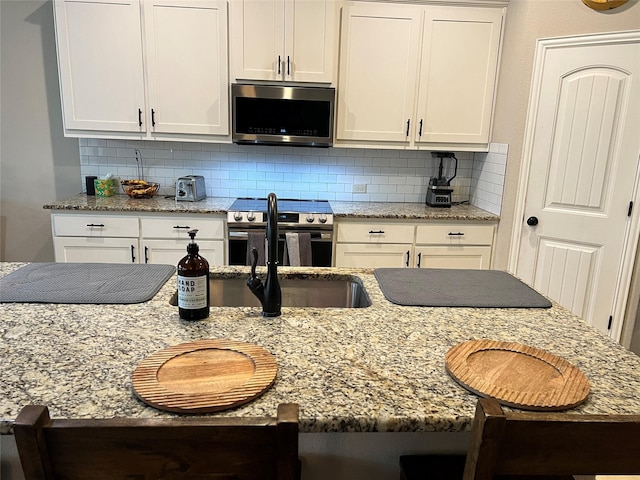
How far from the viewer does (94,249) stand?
3.20 m

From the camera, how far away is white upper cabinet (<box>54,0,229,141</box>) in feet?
10.1

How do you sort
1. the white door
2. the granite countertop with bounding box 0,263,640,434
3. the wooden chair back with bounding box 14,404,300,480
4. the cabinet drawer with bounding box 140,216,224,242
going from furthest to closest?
the cabinet drawer with bounding box 140,216,224,242 → the white door → the granite countertop with bounding box 0,263,640,434 → the wooden chair back with bounding box 14,404,300,480

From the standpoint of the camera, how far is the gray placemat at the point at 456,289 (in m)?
1.51

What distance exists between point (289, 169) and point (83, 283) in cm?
234

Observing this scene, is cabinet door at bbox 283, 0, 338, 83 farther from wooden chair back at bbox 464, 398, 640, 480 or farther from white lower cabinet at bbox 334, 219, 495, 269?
wooden chair back at bbox 464, 398, 640, 480

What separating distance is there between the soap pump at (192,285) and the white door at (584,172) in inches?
99.3

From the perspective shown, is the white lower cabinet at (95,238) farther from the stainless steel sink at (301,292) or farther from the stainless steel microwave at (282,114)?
the stainless steel sink at (301,292)

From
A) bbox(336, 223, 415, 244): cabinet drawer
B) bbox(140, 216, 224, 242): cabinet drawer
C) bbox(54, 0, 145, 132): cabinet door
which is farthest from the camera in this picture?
bbox(336, 223, 415, 244): cabinet drawer

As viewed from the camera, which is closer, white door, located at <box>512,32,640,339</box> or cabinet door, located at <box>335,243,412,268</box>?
white door, located at <box>512,32,640,339</box>

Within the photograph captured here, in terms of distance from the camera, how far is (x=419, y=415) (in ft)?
2.94

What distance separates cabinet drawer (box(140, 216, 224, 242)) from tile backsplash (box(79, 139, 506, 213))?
22.7 inches

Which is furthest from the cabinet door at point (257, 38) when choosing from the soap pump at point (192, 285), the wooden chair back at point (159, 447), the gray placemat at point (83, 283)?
the wooden chair back at point (159, 447)

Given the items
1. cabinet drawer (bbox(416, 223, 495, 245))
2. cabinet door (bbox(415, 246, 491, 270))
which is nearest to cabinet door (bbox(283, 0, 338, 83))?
cabinet drawer (bbox(416, 223, 495, 245))

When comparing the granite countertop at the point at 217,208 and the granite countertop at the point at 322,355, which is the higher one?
the granite countertop at the point at 217,208
